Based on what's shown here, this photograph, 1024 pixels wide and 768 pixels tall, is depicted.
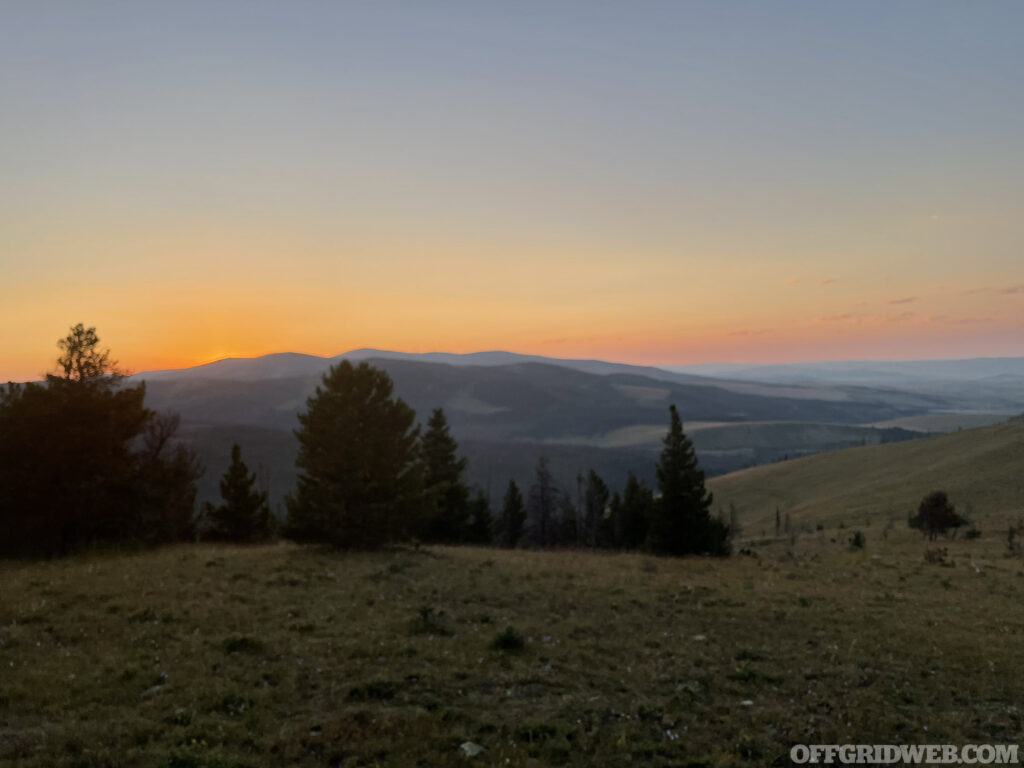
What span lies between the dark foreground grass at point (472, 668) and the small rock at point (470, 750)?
16 centimetres

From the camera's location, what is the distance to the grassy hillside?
7494 centimetres

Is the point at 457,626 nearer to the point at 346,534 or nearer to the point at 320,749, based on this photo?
the point at 320,749

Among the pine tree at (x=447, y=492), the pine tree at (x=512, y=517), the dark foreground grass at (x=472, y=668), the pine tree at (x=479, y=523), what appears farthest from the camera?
the pine tree at (x=512, y=517)

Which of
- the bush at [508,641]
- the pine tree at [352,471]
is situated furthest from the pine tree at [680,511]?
the bush at [508,641]

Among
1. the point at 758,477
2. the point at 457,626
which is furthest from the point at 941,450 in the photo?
the point at 457,626

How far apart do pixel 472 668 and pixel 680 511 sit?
3153cm

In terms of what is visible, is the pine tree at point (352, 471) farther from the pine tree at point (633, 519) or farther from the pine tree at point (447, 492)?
the pine tree at point (633, 519)

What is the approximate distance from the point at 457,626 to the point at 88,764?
7.79 metres

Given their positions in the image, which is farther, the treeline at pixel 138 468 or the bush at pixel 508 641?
the treeline at pixel 138 468

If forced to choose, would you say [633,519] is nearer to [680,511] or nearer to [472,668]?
[680,511]

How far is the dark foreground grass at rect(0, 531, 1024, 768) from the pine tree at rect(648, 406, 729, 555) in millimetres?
20017

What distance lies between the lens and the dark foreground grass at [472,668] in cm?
807

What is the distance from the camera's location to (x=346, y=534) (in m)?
25.4

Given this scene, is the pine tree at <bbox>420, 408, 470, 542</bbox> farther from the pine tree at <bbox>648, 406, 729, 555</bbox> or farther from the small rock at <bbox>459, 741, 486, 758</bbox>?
the small rock at <bbox>459, 741, 486, 758</bbox>
